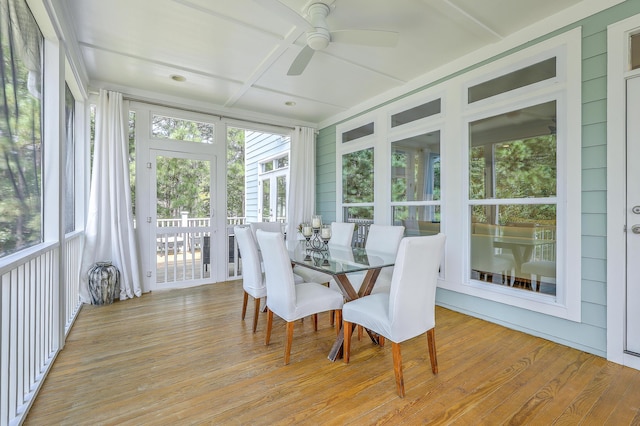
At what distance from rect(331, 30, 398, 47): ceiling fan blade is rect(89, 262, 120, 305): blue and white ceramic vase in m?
3.61

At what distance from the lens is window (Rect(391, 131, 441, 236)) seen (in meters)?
3.68

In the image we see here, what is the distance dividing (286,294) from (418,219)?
7.58ft

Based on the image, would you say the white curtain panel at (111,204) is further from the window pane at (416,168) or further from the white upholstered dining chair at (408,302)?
the window pane at (416,168)

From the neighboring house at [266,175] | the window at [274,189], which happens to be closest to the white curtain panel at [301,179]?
the neighboring house at [266,175]

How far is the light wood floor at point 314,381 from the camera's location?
1.71 metres

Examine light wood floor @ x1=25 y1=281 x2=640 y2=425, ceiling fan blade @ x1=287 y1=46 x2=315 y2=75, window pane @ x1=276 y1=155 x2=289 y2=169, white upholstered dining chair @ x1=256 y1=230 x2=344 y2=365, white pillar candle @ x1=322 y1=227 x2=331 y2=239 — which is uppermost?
ceiling fan blade @ x1=287 y1=46 x2=315 y2=75

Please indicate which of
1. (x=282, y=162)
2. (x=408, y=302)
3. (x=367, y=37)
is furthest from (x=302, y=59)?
(x=282, y=162)

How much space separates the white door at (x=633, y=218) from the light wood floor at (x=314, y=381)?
0.31 m

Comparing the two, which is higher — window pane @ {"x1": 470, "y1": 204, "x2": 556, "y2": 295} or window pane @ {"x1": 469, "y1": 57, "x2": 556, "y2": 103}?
window pane @ {"x1": 469, "y1": 57, "x2": 556, "y2": 103}

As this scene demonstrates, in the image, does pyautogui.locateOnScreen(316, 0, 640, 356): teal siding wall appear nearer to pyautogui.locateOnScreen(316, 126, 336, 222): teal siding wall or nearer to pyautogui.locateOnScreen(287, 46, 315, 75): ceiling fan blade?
pyautogui.locateOnScreen(287, 46, 315, 75): ceiling fan blade

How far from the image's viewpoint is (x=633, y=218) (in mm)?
2215

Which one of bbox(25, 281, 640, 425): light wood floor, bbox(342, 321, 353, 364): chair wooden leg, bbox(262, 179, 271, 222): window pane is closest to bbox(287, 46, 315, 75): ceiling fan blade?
bbox(342, 321, 353, 364): chair wooden leg

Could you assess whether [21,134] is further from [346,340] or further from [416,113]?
[416,113]

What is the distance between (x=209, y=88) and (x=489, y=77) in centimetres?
→ 338
